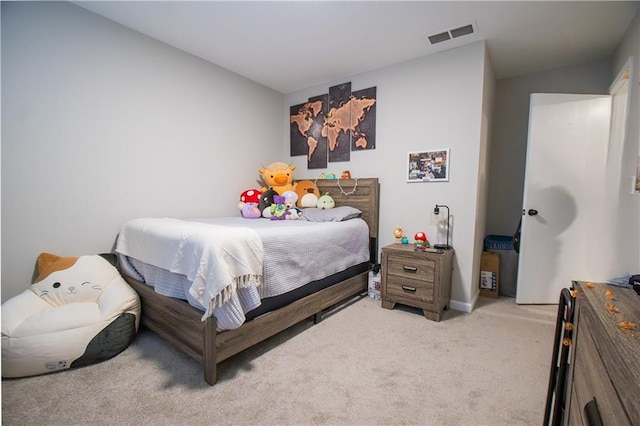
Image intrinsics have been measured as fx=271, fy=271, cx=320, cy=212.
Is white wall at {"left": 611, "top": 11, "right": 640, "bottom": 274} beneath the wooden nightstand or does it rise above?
above

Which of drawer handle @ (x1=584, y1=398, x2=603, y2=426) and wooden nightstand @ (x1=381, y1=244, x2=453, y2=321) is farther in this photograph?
wooden nightstand @ (x1=381, y1=244, x2=453, y2=321)

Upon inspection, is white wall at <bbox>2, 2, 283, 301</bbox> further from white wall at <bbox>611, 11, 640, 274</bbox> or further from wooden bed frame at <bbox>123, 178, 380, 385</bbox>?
white wall at <bbox>611, 11, 640, 274</bbox>

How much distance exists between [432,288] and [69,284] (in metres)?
2.69

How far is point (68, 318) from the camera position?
64.0 inches

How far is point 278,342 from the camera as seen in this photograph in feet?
6.34

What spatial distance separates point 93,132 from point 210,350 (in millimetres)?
1945

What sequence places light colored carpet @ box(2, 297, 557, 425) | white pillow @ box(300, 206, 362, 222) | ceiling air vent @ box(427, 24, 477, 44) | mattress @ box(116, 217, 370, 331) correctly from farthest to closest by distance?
white pillow @ box(300, 206, 362, 222)
ceiling air vent @ box(427, 24, 477, 44)
mattress @ box(116, 217, 370, 331)
light colored carpet @ box(2, 297, 557, 425)

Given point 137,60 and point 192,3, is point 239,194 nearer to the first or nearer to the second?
point 137,60

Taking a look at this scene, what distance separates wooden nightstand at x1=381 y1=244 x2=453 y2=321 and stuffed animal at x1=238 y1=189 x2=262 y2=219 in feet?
4.69

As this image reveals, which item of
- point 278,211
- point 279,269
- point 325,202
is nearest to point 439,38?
point 325,202

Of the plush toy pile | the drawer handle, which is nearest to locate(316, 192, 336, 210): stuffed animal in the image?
the plush toy pile

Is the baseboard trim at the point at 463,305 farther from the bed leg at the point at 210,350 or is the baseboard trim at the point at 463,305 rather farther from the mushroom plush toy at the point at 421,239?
the bed leg at the point at 210,350

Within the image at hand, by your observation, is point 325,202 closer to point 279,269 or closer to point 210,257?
point 279,269

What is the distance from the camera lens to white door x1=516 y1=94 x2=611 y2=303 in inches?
97.7
